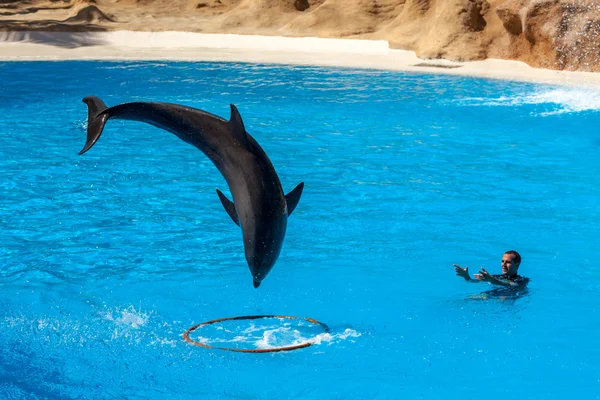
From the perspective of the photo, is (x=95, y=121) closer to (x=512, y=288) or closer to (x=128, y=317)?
(x=128, y=317)

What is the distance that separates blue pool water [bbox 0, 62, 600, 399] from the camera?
516cm

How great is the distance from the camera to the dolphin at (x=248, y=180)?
3488mm

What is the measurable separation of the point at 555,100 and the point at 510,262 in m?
9.50

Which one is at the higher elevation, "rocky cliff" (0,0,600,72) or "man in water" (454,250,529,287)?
"rocky cliff" (0,0,600,72)

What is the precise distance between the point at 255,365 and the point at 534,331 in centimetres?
208

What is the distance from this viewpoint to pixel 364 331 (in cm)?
573

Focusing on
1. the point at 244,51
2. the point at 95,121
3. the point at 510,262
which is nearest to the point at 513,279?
the point at 510,262

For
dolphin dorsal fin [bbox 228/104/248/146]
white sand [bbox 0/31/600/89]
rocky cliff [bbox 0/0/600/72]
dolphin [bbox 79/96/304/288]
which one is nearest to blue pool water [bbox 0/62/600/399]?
dolphin [bbox 79/96/304/288]

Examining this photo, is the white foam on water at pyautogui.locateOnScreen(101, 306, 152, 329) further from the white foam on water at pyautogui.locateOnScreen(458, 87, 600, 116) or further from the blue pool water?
the white foam on water at pyautogui.locateOnScreen(458, 87, 600, 116)

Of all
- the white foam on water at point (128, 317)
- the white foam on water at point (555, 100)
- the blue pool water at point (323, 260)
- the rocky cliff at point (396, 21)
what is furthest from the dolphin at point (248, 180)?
the rocky cliff at point (396, 21)

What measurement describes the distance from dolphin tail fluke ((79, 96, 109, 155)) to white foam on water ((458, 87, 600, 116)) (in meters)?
10.5

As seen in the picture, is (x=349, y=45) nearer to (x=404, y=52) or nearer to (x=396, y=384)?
(x=404, y=52)

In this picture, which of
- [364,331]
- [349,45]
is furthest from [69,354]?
[349,45]

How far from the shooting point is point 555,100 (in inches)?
575
